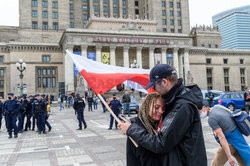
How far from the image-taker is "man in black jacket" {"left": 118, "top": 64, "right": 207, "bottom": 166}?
2004 millimetres

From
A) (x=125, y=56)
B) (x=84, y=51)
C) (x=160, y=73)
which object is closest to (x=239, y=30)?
(x=125, y=56)

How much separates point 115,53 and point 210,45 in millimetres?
31942

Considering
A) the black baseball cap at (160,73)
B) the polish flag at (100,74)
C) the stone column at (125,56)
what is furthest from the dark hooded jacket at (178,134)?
the stone column at (125,56)

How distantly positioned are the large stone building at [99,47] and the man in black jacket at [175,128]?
1386 inches

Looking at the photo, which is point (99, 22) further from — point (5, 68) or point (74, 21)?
point (5, 68)

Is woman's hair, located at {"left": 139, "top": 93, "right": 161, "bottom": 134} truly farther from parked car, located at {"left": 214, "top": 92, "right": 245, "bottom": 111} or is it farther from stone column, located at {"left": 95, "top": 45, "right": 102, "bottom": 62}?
stone column, located at {"left": 95, "top": 45, "right": 102, "bottom": 62}

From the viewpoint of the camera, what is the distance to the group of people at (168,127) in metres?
2.01

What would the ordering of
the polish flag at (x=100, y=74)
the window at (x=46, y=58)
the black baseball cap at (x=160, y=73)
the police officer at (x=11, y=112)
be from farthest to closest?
the window at (x=46, y=58)
the police officer at (x=11, y=112)
the polish flag at (x=100, y=74)
the black baseball cap at (x=160, y=73)

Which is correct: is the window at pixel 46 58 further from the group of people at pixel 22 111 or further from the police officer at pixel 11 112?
the police officer at pixel 11 112

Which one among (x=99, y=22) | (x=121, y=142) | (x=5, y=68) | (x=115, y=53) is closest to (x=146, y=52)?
(x=115, y=53)

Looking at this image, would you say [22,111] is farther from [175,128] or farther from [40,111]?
[175,128]

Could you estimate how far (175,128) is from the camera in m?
1.99

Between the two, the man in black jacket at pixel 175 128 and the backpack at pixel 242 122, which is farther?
the backpack at pixel 242 122

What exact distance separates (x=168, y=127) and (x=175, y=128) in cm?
6
